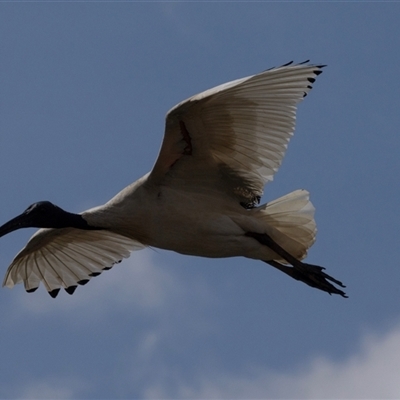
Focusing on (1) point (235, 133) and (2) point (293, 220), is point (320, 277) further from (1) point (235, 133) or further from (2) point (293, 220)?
(1) point (235, 133)

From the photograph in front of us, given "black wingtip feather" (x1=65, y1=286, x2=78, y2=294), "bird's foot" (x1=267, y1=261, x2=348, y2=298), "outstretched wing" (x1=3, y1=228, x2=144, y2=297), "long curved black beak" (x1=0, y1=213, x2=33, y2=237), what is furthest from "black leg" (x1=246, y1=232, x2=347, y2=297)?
"black wingtip feather" (x1=65, y1=286, x2=78, y2=294)

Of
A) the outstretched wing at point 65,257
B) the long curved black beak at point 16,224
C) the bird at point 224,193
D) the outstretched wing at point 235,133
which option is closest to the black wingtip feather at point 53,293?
the outstretched wing at point 65,257

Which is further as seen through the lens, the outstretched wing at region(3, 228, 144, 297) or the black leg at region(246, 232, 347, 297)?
the outstretched wing at region(3, 228, 144, 297)

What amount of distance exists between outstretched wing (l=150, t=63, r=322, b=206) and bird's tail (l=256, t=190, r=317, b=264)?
0.91 feet

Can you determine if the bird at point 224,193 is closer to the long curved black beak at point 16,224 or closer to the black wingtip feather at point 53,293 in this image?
the long curved black beak at point 16,224

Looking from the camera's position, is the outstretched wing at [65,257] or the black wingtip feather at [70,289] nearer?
the outstretched wing at [65,257]

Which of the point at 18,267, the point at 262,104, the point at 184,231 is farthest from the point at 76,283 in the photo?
the point at 262,104

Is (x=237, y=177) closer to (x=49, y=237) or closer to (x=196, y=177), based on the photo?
(x=196, y=177)

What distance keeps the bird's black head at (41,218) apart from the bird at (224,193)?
11 millimetres

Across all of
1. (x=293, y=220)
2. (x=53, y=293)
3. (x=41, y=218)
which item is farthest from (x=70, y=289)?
(x=293, y=220)

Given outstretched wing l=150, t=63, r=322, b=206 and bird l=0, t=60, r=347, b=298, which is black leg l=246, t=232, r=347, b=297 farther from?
outstretched wing l=150, t=63, r=322, b=206

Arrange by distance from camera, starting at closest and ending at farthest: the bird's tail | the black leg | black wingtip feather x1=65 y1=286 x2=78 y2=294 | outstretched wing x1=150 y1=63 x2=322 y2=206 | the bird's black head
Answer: outstretched wing x1=150 y1=63 x2=322 y2=206
the black leg
the bird's tail
the bird's black head
black wingtip feather x1=65 y1=286 x2=78 y2=294

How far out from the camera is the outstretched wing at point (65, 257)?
13398mm

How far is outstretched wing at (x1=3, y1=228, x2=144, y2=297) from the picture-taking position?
1340 centimetres
